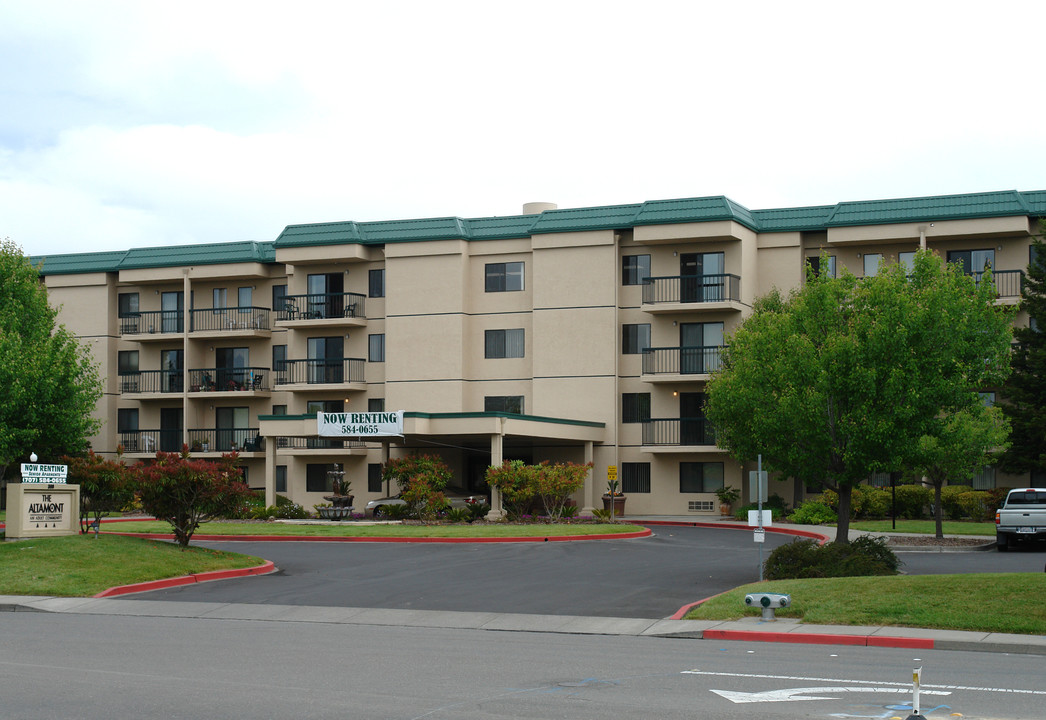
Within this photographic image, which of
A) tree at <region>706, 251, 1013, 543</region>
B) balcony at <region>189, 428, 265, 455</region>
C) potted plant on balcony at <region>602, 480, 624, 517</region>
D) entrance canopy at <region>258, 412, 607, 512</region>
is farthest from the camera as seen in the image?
balcony at <region>189, 428, 265, 455</region>

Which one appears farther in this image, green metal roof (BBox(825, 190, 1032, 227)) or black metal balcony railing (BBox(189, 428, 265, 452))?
black metal balcony railing (BBox(189, 428, 265, 452))

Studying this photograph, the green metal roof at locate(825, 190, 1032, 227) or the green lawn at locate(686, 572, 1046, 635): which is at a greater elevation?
the green metal roof at locate(825, 190, 1032, 227)

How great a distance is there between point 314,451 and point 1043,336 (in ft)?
94.3

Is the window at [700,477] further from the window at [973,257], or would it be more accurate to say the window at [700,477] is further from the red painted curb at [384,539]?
the window at [973,257]

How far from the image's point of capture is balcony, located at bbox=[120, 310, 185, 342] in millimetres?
53531

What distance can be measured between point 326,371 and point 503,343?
8.08 meters

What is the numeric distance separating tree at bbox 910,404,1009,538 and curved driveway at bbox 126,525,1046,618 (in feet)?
7.98

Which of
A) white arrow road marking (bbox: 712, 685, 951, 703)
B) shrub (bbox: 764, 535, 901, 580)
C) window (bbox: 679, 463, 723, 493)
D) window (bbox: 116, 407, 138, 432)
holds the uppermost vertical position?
window (bbox: 116, 407, 138, 432)

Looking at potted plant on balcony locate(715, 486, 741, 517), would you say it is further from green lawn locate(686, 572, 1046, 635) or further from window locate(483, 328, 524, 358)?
green lawn locate(686, 572, 1046, 635)

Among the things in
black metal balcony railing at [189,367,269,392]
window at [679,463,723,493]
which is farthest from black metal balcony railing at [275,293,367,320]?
window at [679,463,723,493]

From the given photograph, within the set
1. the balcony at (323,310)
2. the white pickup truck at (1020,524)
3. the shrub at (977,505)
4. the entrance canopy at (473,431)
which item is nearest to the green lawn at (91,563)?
the entrance canopy at (473,431)

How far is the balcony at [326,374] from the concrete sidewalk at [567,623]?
28.8m

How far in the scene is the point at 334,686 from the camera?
1173 centimetres

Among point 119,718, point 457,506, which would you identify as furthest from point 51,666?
point 457,506
